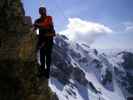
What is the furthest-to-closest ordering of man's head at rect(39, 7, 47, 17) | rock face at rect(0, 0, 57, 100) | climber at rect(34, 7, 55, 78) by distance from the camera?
man's head at rect(39, 7, 47, 17) < climber at rect(34, 7, 55, 78) < rock face at rect(0, 0, 57, 100)

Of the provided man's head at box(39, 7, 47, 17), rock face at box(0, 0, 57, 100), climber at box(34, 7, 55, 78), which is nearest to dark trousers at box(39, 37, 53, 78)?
climber at box(34, 7, 55, 78)

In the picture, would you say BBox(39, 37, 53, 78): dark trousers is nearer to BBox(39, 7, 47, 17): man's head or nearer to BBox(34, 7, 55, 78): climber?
BBox(34, 7, 55, 78): climber

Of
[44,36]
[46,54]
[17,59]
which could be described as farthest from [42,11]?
[17,59]

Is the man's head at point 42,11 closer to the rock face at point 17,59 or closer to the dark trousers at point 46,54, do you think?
the rock face at point 17,59

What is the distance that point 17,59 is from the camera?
1373 cm

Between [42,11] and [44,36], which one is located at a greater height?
[42,11]

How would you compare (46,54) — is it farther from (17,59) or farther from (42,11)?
(42,11)

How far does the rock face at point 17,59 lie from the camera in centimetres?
1318

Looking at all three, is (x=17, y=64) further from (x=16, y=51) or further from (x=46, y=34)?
(x=46, y=34)

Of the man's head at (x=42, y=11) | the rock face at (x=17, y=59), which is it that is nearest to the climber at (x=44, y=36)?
the man's head at (x=42, y=11)

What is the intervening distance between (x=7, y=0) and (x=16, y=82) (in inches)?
147

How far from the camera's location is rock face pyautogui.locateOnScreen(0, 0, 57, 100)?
43.2 feet

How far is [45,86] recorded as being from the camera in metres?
14.3

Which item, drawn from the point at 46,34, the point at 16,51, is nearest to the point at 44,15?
the point at 46,34
